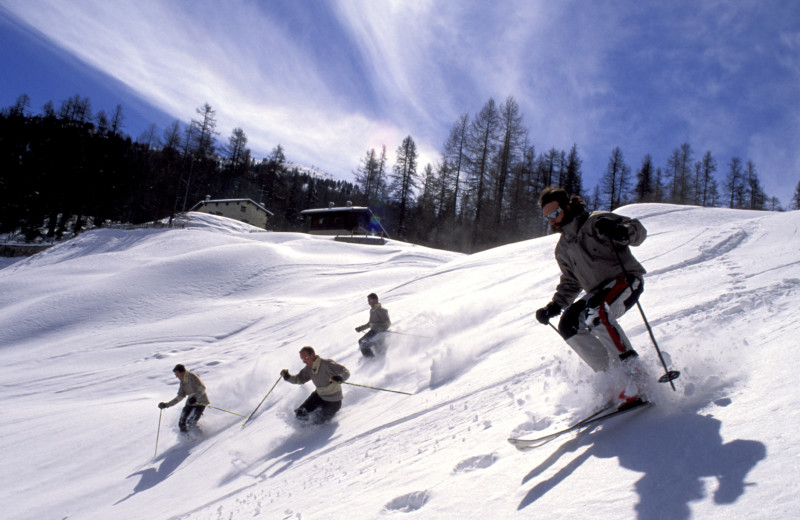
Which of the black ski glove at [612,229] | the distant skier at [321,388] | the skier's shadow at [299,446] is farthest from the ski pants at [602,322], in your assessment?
the distant skier at [321,388]

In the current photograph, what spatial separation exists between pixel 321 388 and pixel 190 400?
3.35 m

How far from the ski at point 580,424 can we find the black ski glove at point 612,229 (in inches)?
47.5

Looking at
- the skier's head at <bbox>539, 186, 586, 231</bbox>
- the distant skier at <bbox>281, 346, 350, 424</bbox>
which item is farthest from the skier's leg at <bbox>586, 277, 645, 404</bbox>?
the distant skier at <bbox>281, 346, 350, 424</bbox>

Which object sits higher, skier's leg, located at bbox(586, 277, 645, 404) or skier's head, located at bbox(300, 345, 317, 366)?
skier's leg, located at bbox(586, 277, 645, 404)

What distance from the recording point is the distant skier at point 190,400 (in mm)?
8023

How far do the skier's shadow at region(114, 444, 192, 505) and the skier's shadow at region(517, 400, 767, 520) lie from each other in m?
6.26

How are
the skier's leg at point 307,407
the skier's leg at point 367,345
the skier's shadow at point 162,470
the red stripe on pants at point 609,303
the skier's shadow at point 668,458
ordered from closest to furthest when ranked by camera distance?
the skier's shadow at point 668,458 → the red stripe on pants at point 609,303 → the skier's shadow at point 162,470 → the skier's leg at point 307,407 → the skier's leg at point 367,345

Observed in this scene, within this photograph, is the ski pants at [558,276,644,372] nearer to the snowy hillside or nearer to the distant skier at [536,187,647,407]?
the distant skier at [536,187,647,407]

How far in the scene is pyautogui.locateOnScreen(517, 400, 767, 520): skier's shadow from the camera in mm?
2047

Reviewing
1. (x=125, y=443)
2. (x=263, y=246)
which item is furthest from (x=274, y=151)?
(x=125, y=443)

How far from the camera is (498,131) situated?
3853 cm

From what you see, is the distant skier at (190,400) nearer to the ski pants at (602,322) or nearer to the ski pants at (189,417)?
the ski pants at (189,417)

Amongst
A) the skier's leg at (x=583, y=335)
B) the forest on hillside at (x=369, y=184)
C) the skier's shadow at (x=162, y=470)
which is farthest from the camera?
the forest on hillside at (x=369, y=184)

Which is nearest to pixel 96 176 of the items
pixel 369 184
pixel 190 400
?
pixel 369 184
